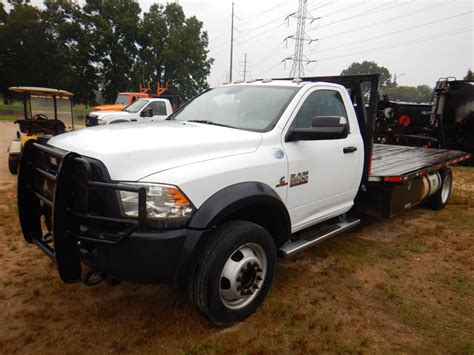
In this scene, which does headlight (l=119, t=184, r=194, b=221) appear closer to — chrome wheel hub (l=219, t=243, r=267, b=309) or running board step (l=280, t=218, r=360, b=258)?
chrome wheel hub (l=219, t=243, r=267, b=309)

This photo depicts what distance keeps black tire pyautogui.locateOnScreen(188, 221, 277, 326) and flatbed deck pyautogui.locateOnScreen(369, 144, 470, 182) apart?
2.10 meters

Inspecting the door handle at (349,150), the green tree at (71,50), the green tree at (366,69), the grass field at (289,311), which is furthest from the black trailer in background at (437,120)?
the green tree at (366,69)

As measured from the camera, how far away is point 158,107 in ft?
44.9

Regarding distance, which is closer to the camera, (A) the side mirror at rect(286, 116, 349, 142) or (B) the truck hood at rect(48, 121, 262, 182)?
(B) the truck hood at rect(48, 121, 262, 182)

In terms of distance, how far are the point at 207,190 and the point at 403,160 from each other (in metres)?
4.48

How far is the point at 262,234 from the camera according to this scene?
2.76 m

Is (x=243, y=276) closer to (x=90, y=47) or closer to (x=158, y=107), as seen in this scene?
(x=158, y=107)

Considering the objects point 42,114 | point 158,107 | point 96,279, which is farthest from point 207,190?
point 158,107

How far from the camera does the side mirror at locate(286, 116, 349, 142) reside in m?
2.91

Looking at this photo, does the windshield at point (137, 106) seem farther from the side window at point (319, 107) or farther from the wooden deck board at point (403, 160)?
the side window at point (319, 107)

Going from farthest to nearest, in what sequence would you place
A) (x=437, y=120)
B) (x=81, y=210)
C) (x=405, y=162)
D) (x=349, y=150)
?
(x=437, y=120) → (x=405, y=162) → (x=349, y=150) → (x=81, y=210)

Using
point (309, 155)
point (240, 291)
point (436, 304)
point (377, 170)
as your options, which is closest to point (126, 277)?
point (240, 291)

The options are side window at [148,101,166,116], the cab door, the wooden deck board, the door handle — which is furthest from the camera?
side window at [148,101,166,116]

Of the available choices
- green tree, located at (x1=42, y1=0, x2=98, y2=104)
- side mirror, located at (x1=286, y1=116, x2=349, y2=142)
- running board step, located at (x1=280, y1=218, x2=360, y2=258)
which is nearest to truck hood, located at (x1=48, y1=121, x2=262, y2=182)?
side mirror, located at (x1=286, y1=116, x2=349, y2=142)
